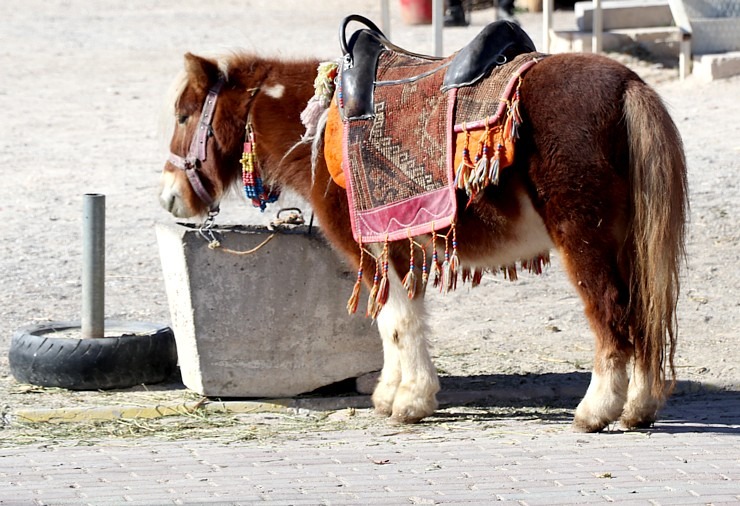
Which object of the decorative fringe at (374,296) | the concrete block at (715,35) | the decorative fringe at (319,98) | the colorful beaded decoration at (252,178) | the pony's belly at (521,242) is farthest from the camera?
the concrete block at (715,35)

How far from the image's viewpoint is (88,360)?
623 centimetres

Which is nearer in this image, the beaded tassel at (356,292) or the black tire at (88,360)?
the beaded tassel at (356,292)

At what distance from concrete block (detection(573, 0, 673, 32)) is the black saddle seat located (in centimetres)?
1057

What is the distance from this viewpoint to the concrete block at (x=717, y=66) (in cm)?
1409

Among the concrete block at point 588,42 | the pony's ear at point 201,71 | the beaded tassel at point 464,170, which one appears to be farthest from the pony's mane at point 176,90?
the concrete block at point 588,42

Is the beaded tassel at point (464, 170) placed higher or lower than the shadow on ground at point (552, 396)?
higher

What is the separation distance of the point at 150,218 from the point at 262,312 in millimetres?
4310

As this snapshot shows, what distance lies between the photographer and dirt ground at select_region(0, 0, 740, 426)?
6.89 m

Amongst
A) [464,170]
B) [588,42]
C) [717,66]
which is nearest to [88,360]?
[464,170]

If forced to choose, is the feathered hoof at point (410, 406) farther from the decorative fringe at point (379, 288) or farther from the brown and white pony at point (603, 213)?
the brown and white pony at point (603, 213)

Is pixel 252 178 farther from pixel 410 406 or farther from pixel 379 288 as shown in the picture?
pixel 410 406

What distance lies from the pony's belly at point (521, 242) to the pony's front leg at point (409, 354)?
1.26ft

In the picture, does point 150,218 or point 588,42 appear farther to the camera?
point 588,42

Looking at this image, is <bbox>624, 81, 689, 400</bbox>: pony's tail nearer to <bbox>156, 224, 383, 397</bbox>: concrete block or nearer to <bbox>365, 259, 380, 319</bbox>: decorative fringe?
<bbox>365, 259, 380, 319</bbox>: decorative fringe
